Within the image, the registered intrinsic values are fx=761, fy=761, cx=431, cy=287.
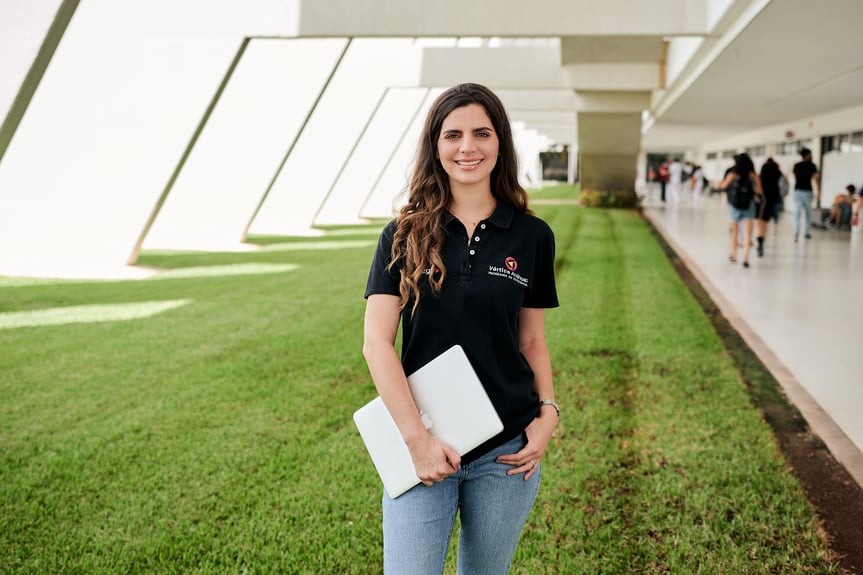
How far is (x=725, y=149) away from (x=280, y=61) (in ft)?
109

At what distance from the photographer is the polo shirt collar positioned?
204cm

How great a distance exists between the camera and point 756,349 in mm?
7234

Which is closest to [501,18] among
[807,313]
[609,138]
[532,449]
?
[807,313]

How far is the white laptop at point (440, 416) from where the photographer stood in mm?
1900

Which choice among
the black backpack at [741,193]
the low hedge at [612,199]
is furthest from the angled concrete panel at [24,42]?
the low hedge at [612,199]

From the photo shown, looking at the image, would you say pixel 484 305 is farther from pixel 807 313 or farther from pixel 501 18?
pixel 501 18

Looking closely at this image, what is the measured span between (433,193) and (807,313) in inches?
315

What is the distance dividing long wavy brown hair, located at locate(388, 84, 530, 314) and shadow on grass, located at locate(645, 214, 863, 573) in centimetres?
259

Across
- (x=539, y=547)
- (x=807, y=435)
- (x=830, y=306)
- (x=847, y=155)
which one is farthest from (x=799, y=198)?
(x=539, y=547)

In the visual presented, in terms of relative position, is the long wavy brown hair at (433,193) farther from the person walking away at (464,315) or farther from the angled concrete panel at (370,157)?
the angled concrete panel at (370,157)

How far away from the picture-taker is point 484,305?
1976mm

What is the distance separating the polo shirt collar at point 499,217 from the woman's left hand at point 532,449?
556 mm

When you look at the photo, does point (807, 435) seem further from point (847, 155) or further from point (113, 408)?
point (847, 155)

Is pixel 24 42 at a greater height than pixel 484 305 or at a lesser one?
greater
